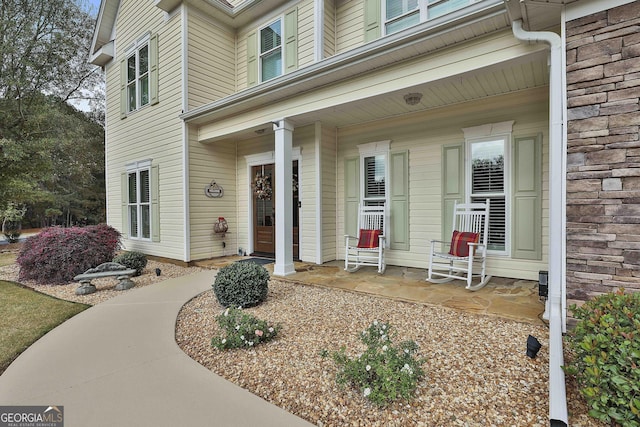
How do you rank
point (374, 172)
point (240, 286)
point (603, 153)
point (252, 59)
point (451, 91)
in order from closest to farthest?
point (603, 153)
point (240, 286)
point (451, 91)
point (374, 172)
point (252, 59)

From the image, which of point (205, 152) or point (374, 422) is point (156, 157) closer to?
point (205, 152)

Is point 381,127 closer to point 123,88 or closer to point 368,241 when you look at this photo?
point 368,241

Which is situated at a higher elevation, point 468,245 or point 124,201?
point 124,201

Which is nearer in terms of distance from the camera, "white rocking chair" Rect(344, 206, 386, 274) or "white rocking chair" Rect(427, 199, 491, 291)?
"white rocking chair" Rect(427, 199, 491, 291)

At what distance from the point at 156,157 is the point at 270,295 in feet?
15.2

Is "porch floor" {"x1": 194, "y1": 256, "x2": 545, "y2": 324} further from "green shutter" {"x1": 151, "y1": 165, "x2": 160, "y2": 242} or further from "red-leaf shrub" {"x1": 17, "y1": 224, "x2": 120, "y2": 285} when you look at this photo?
"green shutter" {"x1": 151, "y1": 165, "x2": 160, "y2": 242}

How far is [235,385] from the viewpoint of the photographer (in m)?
1.97

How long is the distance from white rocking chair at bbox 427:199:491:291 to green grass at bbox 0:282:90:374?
4.25 meters

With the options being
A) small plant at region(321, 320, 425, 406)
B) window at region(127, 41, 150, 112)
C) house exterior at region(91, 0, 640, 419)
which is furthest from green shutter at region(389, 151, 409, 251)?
window at region(127, 41, 150, 112)

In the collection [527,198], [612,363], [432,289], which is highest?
[527,198]

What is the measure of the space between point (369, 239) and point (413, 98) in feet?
6.97

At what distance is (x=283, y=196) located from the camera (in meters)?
4.79

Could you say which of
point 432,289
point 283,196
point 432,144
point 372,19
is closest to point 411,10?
point 372,19

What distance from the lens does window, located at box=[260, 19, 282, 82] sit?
247 inches
